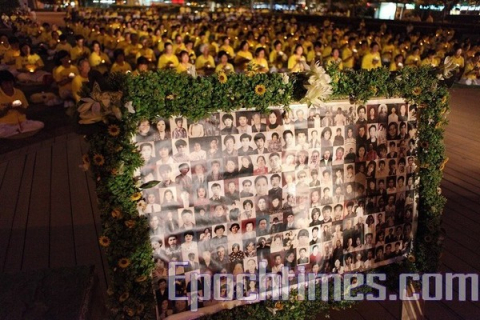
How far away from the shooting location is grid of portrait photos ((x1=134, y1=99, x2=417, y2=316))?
234 centimetres

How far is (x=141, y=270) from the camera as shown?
94.3 inches

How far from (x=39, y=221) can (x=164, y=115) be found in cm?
334

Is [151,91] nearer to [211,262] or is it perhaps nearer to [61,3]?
[211,262]

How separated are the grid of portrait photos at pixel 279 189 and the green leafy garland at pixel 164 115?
7 centimetres

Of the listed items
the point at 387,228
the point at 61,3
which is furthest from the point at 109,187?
the point at 61,3

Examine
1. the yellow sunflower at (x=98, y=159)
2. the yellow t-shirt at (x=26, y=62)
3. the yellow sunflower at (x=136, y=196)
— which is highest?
the yellow sunflower at (x=98, y=159)

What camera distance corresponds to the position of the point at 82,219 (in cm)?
479

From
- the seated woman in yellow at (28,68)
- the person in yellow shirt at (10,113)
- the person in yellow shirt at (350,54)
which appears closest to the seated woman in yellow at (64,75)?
the person in yellow shirt at (10,113)

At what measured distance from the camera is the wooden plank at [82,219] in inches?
161

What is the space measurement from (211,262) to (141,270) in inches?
17.1

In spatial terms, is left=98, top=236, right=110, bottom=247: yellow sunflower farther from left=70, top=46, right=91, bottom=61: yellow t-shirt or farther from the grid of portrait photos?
left=70, top=46, right=91, bottom=61: yellow t-shirt

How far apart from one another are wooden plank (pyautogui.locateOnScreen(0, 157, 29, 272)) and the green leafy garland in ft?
7.44

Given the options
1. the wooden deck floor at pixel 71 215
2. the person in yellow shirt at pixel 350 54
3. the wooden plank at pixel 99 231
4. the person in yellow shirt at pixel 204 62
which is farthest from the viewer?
the person in yellow shirt at pixel 350 54

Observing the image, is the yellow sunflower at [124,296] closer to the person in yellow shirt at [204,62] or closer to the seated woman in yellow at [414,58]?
the person in yellow shirt at [204,62]
